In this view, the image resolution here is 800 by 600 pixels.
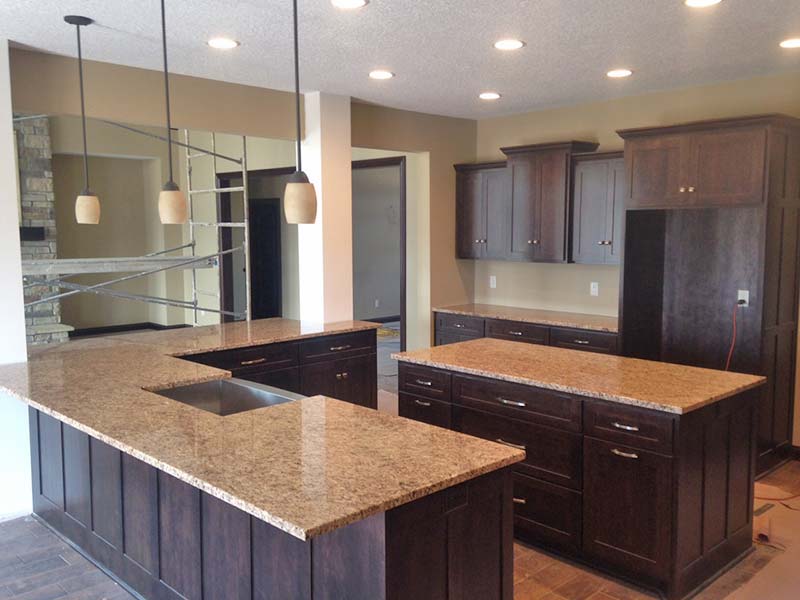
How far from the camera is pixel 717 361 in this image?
4.60 meters

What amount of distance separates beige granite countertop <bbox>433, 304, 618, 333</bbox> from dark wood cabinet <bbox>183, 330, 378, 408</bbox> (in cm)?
129

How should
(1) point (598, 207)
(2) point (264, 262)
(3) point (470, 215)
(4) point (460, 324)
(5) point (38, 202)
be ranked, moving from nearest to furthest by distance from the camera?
1. (1) point (598, 207)
2. (4) point (460, 324)
3. (3) point (470, 215)
4. (5) point (38, 202)
5. (2) point (264, 262)

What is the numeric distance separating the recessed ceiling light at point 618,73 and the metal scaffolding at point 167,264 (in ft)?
9.86

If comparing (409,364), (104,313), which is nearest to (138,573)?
(409,364)

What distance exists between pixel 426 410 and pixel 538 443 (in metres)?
0.72

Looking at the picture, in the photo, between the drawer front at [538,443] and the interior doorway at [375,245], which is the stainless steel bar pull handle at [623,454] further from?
the interior doorway at [375,245]

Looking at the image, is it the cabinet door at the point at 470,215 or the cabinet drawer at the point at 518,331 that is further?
the cabinet door at the point at 470,215

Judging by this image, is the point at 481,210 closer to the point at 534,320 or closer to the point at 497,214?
the point at 497,214

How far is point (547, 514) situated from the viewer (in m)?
3.23

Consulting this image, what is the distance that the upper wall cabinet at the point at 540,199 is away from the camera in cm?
554

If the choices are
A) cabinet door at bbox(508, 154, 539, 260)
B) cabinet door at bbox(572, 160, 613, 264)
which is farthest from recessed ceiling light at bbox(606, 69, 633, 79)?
cabinet door at bbox(508, 154, 539, 260)

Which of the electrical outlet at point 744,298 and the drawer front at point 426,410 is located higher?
the electrical outlet at point 744,298

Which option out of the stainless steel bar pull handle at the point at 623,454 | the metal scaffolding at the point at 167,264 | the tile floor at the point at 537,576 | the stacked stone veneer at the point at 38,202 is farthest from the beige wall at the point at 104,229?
the stainless steel bar pull handle at the point at 623,454

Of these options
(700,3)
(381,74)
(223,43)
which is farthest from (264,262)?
(700,3)
